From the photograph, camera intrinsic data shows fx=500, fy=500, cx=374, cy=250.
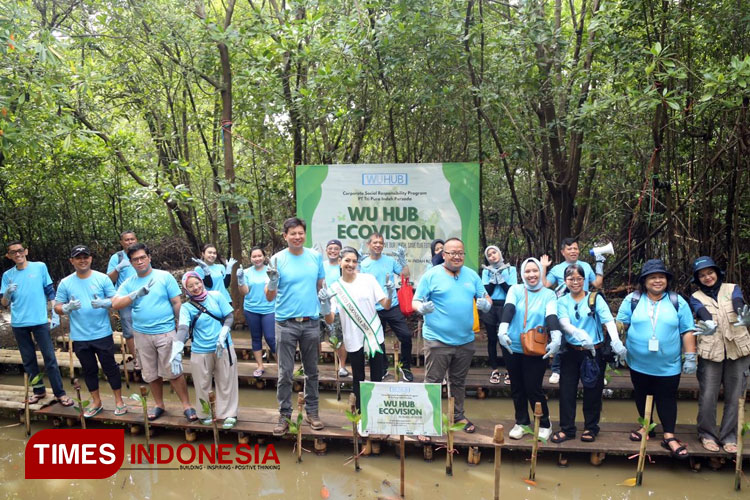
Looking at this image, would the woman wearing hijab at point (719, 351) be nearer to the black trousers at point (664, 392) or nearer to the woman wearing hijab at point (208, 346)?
the black trousers at point (664, 392)

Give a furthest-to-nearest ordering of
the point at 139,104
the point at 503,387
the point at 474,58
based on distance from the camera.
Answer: the point at 139,104
the point at 474,58
the point at 503,387

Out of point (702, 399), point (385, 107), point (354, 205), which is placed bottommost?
point (702, 399)

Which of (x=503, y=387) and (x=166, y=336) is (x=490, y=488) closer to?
(x=503, y=387)

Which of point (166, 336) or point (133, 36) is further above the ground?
point (133, 36)

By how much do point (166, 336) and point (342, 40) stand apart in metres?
3.93

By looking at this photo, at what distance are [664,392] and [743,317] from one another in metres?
0.75

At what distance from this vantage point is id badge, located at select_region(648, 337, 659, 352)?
356 centimetres

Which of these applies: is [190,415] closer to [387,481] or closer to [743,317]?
[387,481]

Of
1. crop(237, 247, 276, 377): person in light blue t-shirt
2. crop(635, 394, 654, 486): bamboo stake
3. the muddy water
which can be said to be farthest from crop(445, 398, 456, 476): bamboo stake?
crop(237, 247, 276, 377): person in light blue t-shirt

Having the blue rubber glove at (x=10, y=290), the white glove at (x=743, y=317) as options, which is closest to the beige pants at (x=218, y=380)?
the blue rubber glove at (x=10, y=290)

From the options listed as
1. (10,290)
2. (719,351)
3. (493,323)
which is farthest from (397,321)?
(10,290)

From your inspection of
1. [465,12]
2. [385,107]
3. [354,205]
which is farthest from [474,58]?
[354,205]

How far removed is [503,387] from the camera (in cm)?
503

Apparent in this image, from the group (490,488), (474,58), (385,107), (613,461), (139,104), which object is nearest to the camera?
(490,488)
